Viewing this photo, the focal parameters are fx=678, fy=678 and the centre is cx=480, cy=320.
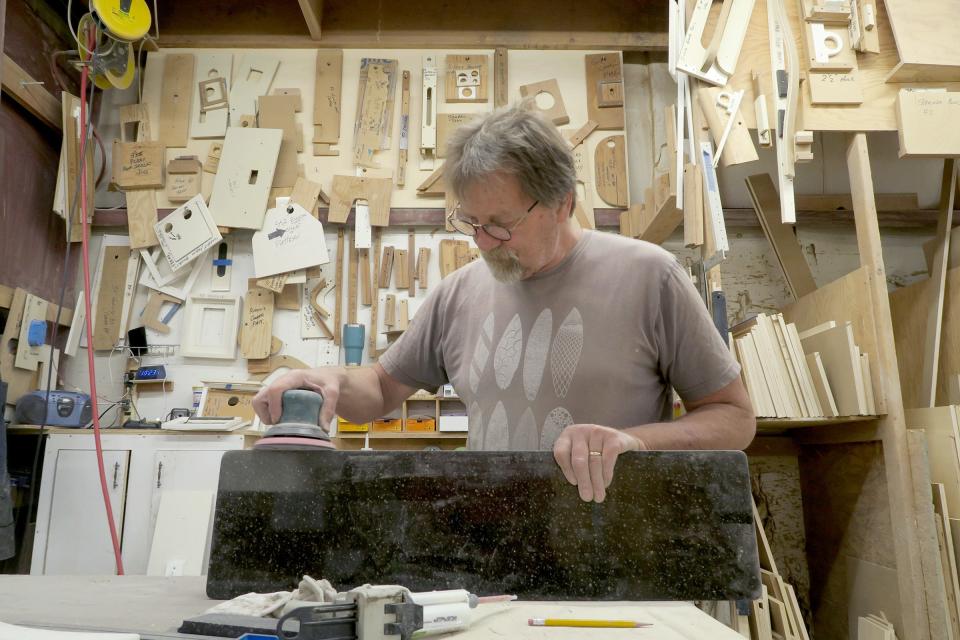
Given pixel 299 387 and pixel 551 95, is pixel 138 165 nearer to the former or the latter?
pixel 551 95

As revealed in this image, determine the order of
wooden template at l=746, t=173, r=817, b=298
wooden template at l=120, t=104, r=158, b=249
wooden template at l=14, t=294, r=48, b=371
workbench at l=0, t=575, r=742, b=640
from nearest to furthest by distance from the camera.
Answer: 1. workbench at l=0, t=575, r=742, b=640
2. wooden template at l=14, t=294, r=48, b=371
3. wooden template at l=746, t=173, r=817, b=298
4. wooden template at l=120, t=104, r=158, b=249

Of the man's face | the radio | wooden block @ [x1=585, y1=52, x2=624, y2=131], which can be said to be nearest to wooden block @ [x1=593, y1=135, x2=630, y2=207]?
wooden block @ [x1=585, y1=52, x2=624, y2=131]

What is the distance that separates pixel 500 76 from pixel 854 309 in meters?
2.49

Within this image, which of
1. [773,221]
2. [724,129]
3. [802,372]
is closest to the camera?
[802,372]

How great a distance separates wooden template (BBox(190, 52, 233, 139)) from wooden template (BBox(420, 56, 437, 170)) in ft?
3.92

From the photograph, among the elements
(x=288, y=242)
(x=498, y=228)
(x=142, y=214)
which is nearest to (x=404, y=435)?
(x=288, y=242)

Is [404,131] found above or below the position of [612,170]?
above

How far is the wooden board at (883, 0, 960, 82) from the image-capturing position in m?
2.70

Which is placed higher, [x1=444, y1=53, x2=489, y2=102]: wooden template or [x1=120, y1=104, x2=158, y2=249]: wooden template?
[x1=444, y1=53, x2=489, y2=102]: wooden template

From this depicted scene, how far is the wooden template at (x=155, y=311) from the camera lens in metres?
3.84

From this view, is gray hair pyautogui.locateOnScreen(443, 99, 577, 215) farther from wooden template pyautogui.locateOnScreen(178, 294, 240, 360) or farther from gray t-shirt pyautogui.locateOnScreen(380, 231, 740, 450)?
wooden template pyautogui.locateOnScreen(178, 294, 240, 360)

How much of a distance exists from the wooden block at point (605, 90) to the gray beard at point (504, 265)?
2.77 meters

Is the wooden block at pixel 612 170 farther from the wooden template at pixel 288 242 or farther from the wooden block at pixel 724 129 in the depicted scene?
the wooden template at pixel 288 242

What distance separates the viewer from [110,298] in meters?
3.87
